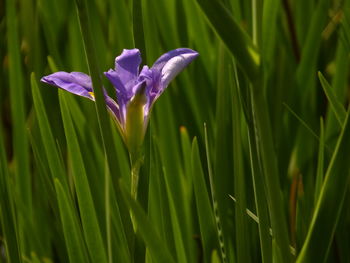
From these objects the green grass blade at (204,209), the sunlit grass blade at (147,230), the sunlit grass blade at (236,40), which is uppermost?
the sunlit grass blade at (236,40)

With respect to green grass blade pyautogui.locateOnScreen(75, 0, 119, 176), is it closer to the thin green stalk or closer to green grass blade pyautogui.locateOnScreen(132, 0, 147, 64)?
the thin green stalk

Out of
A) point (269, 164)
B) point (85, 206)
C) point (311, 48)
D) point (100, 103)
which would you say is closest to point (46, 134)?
point (85, 206)

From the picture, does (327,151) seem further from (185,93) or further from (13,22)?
(13,22)

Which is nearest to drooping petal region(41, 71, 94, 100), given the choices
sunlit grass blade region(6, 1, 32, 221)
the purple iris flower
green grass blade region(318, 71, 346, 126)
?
the purple iris flower

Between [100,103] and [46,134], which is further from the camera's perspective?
[46,134]

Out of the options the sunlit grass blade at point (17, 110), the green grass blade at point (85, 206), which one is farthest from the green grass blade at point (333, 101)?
the sunlit grass blade at point (17, 110)

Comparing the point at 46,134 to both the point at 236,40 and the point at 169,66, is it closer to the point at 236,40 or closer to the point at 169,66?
the point at 169,66

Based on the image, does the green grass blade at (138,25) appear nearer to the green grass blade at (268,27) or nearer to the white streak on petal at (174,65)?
the white streak on petal at (174,65)
